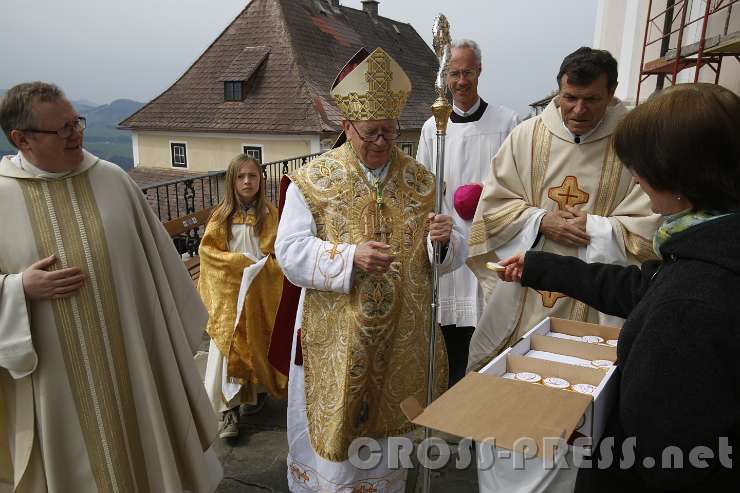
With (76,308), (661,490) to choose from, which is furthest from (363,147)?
(661,490)

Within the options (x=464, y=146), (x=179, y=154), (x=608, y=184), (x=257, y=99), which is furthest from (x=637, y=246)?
(x=179, y=154)

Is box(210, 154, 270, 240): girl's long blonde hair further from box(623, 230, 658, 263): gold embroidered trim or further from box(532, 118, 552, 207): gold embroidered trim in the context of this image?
box(623, 230, 658, 263): gold embroidered trim

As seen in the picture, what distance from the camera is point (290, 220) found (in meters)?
2.64

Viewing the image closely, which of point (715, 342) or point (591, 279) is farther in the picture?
point (591, 279)

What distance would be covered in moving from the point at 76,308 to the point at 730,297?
2312mm

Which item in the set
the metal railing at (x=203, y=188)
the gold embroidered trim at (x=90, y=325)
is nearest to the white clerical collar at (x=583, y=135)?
the metal railing at (x=203, y=188)

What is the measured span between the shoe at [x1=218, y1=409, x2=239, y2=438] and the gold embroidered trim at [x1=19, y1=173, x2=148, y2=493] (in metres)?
1.33

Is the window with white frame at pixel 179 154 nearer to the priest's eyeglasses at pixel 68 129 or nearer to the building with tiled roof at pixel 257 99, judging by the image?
the building with tiled roof at pixel 257 99

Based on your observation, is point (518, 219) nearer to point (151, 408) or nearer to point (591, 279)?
point (591, 279)

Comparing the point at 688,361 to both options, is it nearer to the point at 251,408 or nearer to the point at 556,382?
the point at 556,382

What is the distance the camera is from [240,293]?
3.81m

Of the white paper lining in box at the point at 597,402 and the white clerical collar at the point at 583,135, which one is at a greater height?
the white clerical collar at the point at 583,135

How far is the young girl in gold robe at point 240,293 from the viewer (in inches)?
149

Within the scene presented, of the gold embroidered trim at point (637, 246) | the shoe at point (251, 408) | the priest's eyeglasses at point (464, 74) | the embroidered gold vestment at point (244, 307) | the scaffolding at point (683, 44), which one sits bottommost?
the shoe at point (251, 408)
